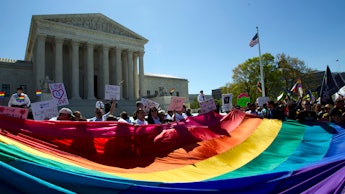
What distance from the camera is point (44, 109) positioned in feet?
24.6

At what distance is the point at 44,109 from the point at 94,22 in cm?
4087

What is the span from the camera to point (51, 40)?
4272cm

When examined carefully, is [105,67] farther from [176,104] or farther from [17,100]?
[176,104]

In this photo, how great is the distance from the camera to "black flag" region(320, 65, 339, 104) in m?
11.6

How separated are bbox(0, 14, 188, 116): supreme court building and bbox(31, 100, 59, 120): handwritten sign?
32006 mm

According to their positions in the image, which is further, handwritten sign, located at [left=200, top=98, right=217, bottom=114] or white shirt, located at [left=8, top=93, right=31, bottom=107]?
white shirt, located at [left=8, top=93, right=31, bottom=107]

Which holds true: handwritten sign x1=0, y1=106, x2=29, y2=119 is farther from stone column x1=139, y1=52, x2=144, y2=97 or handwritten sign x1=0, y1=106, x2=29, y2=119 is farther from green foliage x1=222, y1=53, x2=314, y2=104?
green foliage x1=222, y1=53, x2=314, y2=104

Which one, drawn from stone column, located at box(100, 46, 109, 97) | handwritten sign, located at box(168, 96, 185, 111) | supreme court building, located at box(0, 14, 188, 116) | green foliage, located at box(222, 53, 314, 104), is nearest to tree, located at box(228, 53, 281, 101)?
green foliage, located at box(222, 53, 314, 104)

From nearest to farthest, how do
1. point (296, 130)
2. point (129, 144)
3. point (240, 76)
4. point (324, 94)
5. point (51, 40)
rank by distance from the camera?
point (129, 144) < point (296, 130) < point (324, 94) < point (51, 40) < point (240, 76)

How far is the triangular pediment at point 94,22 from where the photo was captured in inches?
1607

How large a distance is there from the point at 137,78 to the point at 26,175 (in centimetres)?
4927

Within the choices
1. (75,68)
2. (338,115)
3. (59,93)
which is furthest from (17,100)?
(75,68)

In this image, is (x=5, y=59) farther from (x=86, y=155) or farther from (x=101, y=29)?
(x=86, y=155)

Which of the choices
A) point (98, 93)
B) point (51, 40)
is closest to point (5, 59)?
point (51, 40)
